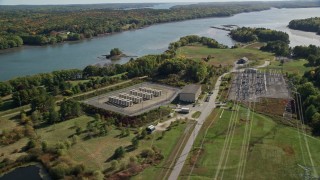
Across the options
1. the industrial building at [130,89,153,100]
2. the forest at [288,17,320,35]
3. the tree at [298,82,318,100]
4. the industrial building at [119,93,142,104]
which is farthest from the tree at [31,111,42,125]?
the forest at [288,17,320,35]

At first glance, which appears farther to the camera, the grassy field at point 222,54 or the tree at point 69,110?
the grassy field at point 222,54

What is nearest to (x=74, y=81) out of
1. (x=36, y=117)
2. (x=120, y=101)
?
(x=120, y=101)

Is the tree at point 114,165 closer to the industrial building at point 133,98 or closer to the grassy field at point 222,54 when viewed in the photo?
the industrial building at point 133,98

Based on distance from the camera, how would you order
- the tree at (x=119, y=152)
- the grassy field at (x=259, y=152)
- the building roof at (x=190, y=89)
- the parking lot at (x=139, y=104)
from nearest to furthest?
the grassy field at (x=259, y=152) < the tree at (x=119, y=152) < the parking lot at (x=139, y=104) < the building roof at (x=190, y=89)

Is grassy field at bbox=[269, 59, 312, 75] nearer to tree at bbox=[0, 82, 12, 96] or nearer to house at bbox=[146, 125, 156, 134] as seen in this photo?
house at bbox=[146, 125, 156, 134]

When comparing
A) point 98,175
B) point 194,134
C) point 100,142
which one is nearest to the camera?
point 98,175

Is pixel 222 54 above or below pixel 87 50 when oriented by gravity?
above

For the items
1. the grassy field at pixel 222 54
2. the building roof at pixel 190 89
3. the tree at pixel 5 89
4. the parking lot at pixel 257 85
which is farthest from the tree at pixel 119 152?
the grassy field at pixel 222 54

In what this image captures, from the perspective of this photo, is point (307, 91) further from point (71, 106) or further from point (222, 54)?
point (222, 54)
